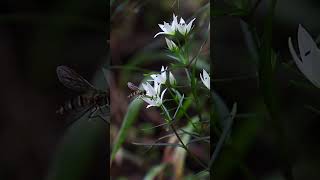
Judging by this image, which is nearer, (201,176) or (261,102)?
(261,102)

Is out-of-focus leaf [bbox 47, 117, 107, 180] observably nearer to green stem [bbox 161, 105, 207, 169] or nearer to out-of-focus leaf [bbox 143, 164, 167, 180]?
green stem [bbox 161, 105, 207, 169]

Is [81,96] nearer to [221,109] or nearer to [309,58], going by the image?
[221,109]

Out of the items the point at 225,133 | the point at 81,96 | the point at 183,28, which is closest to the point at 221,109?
the point at 225,133

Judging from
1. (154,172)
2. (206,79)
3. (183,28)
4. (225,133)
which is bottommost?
(154,172)

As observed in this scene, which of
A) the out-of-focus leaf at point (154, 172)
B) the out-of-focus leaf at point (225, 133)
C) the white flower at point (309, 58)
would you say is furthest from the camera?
the out-of-focus leaf at point (154, 172)

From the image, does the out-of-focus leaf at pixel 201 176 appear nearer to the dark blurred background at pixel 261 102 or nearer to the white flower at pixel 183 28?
the dark blurred background at pixel 261 102

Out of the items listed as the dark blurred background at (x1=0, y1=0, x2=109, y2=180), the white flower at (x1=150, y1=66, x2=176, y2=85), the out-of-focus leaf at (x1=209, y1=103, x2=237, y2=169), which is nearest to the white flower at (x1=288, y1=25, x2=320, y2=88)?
the out-of-focus leaf at (x1=209, y1=103, x2=237, y2=169)

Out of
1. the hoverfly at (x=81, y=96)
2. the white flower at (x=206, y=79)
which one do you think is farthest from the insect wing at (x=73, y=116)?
the white flower at (x=206, y=79)

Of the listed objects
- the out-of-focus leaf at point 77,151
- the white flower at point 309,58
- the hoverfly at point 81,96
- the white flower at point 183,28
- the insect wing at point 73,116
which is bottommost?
the out-of-focus leaf at point 77,151
